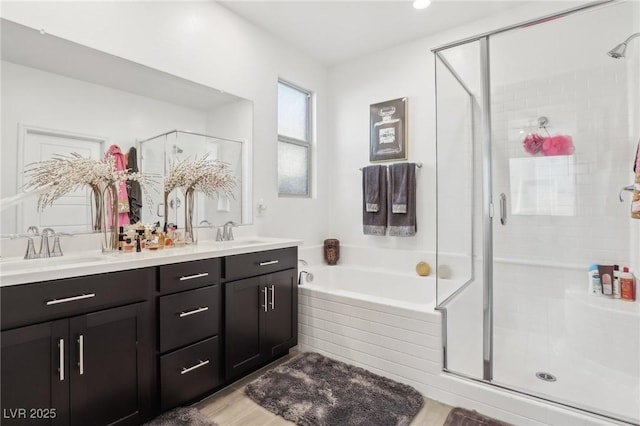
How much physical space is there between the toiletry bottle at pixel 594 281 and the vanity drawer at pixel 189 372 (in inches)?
102

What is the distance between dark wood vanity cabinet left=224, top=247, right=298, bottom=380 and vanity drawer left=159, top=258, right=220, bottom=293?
9cm

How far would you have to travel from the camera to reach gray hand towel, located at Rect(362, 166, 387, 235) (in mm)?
3205

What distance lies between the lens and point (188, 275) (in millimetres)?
1754

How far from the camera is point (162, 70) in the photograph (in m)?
2.18

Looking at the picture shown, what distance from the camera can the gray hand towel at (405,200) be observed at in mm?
3055

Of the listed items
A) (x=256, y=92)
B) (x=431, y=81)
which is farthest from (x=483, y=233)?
(x=256, y=92)

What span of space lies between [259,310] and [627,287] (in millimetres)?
2459

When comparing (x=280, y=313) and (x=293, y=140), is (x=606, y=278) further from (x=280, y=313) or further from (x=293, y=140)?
(x=293, y=140)

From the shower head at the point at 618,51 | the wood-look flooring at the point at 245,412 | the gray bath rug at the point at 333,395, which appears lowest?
the wood-look flooring at the point at 245,412

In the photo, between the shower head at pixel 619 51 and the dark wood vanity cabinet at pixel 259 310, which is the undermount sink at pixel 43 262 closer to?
the dark wood vanity cabinet at pixel 259 310

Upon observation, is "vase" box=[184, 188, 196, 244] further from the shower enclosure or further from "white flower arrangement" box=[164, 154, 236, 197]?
the shower enclosure

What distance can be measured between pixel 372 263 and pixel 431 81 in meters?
1.89

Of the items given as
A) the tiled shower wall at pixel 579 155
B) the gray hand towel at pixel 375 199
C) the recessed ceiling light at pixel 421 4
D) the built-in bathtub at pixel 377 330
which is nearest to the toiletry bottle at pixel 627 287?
the tiled shower wall at pixel 579 155

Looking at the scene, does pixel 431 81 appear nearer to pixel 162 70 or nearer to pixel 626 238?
pixel 626 238
